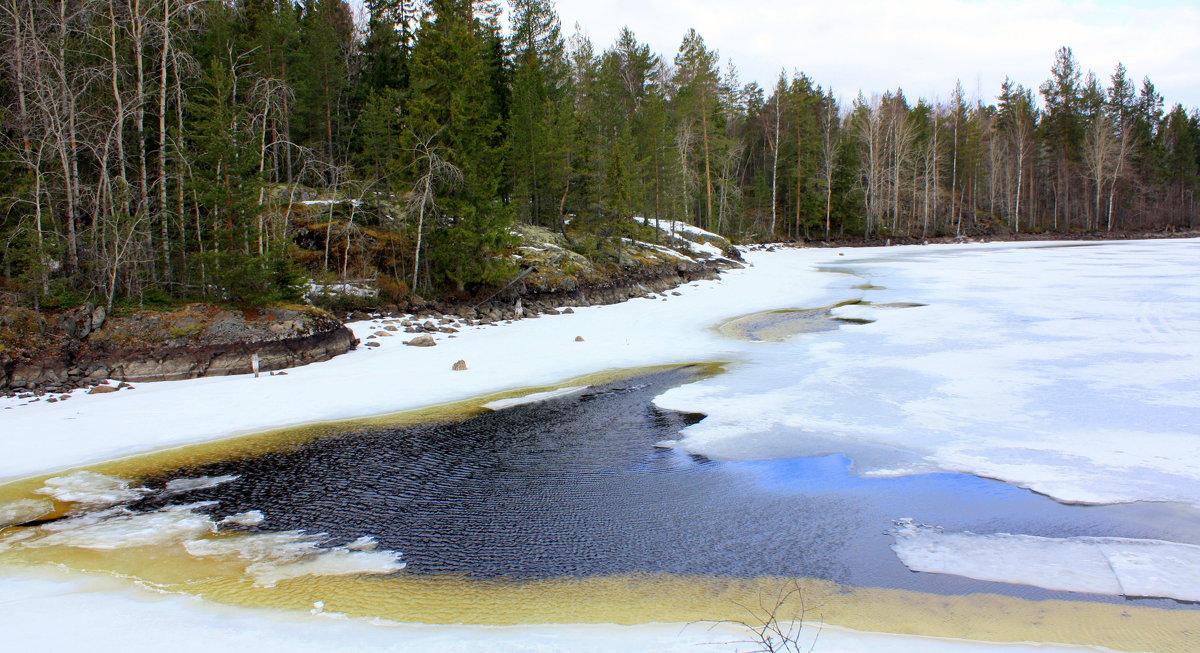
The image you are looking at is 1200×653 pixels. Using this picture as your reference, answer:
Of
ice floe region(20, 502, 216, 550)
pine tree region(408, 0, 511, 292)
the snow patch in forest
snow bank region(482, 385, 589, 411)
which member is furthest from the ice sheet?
the snow patch in forest

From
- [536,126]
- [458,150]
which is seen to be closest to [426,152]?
[458,150]

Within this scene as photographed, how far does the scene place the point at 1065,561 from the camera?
5.81m

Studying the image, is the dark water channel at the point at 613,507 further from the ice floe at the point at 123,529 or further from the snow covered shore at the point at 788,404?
the snow covered shore at the point at 788,404

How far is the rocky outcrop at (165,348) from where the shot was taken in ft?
42.0

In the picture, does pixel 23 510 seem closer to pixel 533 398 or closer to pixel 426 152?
pixel 533 398

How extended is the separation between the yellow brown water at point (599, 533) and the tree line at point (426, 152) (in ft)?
27.5

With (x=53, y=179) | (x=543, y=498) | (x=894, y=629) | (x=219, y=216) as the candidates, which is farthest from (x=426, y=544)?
(x=53, y=179)

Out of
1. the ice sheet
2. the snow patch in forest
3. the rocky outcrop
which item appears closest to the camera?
the ice sheet

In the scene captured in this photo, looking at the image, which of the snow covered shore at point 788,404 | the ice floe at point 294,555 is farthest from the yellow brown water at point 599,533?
the snow covered shore at point 788,404

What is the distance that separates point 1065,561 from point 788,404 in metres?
5.51

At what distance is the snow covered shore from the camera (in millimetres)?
5086

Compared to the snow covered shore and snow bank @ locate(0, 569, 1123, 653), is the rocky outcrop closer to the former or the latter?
the snow covered shore

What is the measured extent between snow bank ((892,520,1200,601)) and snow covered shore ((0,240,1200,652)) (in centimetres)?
119

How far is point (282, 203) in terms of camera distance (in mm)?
24219
